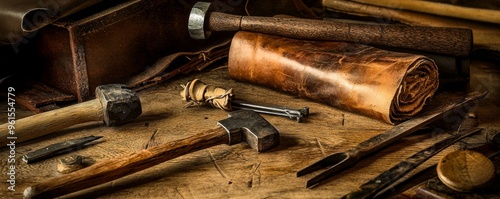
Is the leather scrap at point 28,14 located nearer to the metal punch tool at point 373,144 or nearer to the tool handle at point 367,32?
the tool handle at point 367,32

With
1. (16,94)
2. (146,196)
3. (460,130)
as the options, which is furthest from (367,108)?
(16,94)

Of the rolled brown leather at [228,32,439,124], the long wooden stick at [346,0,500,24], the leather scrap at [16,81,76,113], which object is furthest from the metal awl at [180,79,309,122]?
the long wooden stick at [346,0,500,24]

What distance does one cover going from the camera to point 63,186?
179 centimetres

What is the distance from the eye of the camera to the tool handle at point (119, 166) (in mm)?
1781

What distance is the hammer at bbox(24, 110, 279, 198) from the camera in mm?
1794

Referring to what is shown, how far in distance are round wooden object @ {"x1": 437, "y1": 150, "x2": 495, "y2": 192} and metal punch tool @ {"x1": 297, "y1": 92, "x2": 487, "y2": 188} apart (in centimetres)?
30

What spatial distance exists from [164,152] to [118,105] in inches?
16.9

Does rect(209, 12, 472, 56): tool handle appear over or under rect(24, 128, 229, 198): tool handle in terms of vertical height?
over

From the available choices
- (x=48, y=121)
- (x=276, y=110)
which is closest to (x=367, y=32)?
(x=276, y=110)

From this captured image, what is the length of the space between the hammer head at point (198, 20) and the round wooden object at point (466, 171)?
131cm

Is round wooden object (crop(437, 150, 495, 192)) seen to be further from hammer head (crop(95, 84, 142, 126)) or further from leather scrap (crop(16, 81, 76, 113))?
leather scrap (crop(16, 81, 76, 113))

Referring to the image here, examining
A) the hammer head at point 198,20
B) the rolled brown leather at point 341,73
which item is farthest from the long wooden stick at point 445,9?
the hammer head at point 198,20

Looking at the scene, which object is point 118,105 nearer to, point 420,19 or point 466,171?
point 466,171

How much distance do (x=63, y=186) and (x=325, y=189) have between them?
744 millimetres
